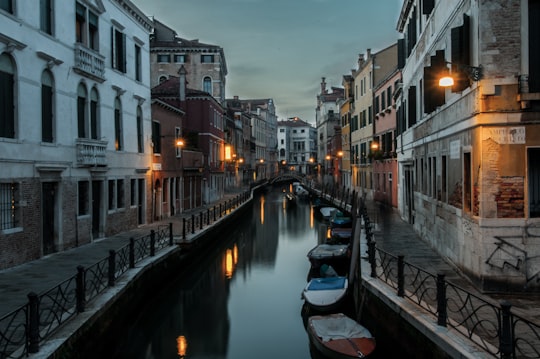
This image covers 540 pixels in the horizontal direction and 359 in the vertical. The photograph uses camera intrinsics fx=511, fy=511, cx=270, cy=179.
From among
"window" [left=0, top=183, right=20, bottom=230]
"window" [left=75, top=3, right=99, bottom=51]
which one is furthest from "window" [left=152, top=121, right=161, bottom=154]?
"window" [left=0, top=183, right=20, bottom=230]

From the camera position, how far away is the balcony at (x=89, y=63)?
608 inches

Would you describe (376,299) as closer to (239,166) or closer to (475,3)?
(475,3)

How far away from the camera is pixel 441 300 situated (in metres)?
7.24

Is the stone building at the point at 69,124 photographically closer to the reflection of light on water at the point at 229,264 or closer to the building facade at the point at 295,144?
the reflection of light on water at the point at 229,264

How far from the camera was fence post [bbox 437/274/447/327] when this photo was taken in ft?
23.5

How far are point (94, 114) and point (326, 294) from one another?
10.1m

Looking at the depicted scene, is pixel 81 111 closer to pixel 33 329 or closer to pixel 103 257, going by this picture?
pixel 103 257

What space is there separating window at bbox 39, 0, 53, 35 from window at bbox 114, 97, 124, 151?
5.10 metres

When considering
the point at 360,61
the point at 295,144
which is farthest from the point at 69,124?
the point at 295,144

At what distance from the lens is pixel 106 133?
18016 millimetres

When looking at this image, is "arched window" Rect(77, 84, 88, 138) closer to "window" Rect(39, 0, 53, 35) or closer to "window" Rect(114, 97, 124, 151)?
"window" Rect(39, 0, 53, 35)


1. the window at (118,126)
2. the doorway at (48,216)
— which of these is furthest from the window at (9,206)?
the window at (118,126)

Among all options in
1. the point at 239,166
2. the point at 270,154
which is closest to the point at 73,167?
the point at 239,166

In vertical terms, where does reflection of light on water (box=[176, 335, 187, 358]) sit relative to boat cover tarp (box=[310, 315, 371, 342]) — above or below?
below
